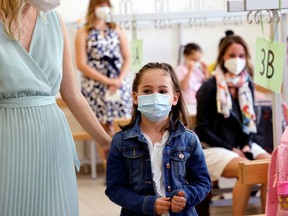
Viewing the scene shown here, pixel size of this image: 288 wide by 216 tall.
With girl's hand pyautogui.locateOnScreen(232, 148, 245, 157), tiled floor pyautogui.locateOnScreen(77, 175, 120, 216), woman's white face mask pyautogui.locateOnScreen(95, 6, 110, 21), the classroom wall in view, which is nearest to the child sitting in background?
the classroom wall

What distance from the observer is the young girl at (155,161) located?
2.54 m

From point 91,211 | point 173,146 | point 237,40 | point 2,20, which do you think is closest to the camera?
point 2,20

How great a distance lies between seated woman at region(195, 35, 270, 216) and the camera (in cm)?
446

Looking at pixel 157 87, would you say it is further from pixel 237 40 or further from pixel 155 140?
pixel 237 40

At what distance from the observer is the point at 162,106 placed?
2.60 m

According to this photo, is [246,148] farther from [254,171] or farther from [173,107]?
[173,107]

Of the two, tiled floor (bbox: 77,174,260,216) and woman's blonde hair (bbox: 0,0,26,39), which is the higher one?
woman's blonde hair (bbox: 0,0,26,39)

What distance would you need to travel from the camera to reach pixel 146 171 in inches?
101

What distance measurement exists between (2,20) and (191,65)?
168 inches

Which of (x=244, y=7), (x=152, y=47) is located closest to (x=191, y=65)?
(x=152, y=47)

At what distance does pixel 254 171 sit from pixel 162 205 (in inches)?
23.2

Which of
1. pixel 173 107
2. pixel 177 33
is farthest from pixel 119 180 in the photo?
pixel 177 33

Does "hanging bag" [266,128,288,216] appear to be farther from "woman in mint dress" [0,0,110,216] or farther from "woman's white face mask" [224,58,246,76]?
"woman's white face mask" [224,58,246,76]

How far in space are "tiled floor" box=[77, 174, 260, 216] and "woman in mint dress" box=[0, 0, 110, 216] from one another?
2817 millimetres
